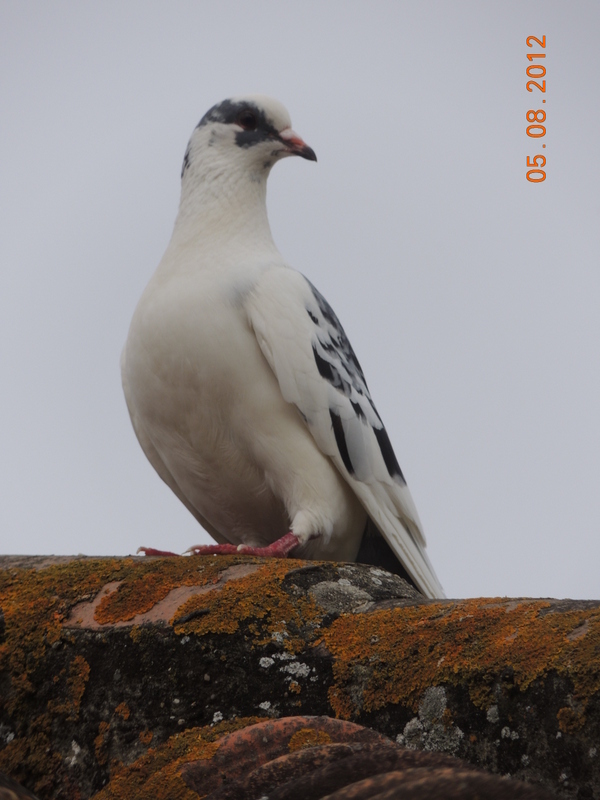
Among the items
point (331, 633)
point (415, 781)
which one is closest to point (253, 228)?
point (331, 633)

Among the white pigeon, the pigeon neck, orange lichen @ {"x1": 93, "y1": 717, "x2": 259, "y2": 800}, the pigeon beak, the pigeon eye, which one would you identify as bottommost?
orange lichen @ {"x1": 93, "y1": 717, "x2": 259, "y2": 800}

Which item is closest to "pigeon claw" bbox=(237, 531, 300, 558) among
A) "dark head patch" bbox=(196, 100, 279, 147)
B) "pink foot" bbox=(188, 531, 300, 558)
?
"pink foot" bbox=(188, 531, 300, 558)

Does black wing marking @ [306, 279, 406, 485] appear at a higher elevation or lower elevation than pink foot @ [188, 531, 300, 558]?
higher

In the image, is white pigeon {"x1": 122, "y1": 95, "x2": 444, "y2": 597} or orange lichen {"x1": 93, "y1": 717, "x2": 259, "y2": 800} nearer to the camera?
orange lichen {"x1": 93, "y1": 717, "x2": 259, "y2": 800}

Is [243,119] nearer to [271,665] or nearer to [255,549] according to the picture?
[255,549]

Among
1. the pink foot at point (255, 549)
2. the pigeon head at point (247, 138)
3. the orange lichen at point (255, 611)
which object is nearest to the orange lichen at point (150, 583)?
the orange lichen at point (255, 611)

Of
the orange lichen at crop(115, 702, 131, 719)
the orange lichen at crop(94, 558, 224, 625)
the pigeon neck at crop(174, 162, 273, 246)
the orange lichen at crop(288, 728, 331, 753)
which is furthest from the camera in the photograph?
the pigeon neck at crop(174, 162, 273, 246)

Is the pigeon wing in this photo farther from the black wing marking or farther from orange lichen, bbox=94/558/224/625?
orange lichen, bbox=94/558/224/625

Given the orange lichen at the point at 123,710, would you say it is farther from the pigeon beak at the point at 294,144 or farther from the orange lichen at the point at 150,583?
the pigeon beak at the point at 294,144

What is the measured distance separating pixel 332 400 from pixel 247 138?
1457 mm

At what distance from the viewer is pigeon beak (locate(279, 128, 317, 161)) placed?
4.66 meters

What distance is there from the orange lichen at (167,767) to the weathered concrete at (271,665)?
20 millimetres

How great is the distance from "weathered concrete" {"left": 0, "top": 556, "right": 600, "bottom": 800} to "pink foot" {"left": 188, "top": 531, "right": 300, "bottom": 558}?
0.70m

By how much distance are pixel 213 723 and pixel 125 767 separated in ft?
0.78
